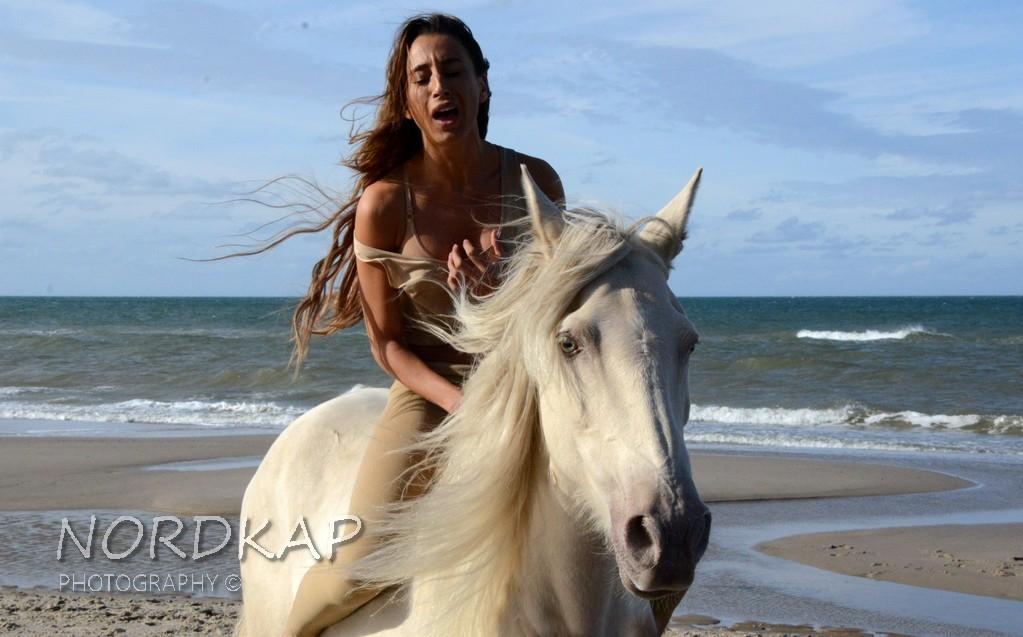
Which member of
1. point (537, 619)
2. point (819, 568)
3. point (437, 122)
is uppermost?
point (437, 122)

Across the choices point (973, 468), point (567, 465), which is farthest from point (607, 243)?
point (973, 468)

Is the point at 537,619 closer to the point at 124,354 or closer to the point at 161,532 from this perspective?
the point at 161,532

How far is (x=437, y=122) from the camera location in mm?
2701

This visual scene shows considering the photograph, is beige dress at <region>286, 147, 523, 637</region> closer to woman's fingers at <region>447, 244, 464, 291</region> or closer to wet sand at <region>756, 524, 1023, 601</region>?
woman's fingers at <region>447, 244, 464, 291</region>

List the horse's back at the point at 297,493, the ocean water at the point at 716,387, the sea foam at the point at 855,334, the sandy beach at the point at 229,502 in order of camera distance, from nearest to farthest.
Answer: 1. the horse's back at the point at 297,493
2. the sandy beach at the point at 229,502
3. the ocean water at the point at 716,387
4. the sea foam at the point at 855,334

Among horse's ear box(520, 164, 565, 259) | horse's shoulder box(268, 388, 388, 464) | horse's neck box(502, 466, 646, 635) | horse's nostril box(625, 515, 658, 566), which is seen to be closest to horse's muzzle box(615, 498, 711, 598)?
horse's nostril box(625, 515, 658, 566)

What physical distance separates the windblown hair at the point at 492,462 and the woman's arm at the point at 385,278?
1.32ft

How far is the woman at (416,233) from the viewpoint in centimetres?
253

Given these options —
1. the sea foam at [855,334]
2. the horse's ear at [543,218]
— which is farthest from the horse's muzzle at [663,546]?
the sea foam at [855,334]

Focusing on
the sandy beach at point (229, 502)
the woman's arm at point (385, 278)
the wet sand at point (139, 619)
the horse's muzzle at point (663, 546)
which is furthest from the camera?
the sandy beach at point (229, 502)

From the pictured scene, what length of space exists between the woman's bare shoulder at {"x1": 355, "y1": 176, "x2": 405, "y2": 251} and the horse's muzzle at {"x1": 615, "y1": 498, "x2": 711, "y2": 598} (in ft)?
3.74

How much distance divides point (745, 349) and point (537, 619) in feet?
86.6

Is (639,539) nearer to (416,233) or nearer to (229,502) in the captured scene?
(416,233)

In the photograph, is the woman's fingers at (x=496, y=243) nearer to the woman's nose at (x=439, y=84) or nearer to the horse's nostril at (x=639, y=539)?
the woman's nose at (x=439, y=84)
